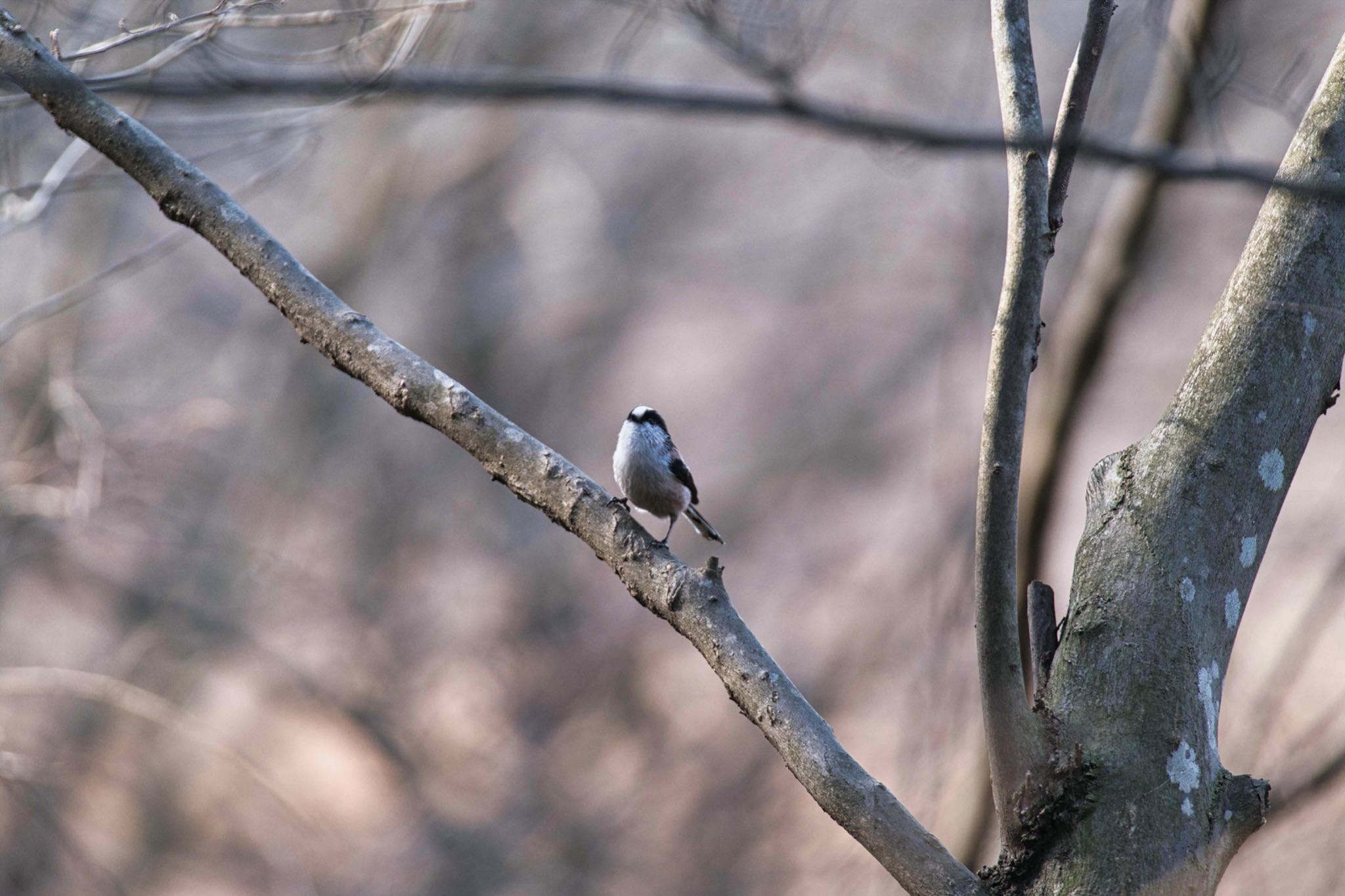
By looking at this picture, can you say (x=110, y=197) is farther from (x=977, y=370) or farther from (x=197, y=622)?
(x=977, y=370)

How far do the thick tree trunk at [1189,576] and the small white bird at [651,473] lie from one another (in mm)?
1497

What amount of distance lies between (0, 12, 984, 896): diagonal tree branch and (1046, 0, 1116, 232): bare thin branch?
0.89 m

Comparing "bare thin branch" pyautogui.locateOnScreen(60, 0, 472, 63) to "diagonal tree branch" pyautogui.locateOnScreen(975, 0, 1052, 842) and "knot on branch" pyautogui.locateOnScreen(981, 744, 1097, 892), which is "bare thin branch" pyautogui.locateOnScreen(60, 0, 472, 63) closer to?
"diagonal tree branch" pyautogui.locateOnScreen(975, 0, 1052, 842)

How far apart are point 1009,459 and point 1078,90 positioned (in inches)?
27.2

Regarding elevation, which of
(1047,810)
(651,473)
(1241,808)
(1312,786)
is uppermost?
(651,473)

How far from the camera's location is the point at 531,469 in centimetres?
172

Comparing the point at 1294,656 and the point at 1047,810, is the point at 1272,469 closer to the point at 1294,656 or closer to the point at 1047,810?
the point at 1047,810

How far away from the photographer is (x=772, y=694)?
1.49 metres

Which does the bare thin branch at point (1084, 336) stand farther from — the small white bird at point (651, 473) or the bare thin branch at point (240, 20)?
the bare thin branch at point (240, 20)

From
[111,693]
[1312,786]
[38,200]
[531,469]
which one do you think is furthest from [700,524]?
[111,693]

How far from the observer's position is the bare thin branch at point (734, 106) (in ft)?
3.35

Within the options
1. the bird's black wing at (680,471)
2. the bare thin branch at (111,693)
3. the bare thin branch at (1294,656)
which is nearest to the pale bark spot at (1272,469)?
the bird's black wing at (680,471)

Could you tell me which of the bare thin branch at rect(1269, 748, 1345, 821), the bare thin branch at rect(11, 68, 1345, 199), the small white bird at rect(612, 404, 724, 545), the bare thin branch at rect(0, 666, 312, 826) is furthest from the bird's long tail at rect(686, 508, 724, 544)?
the bare thin branch at rect(0, 666, 312, 826)

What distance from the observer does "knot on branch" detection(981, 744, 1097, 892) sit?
1415 mm
